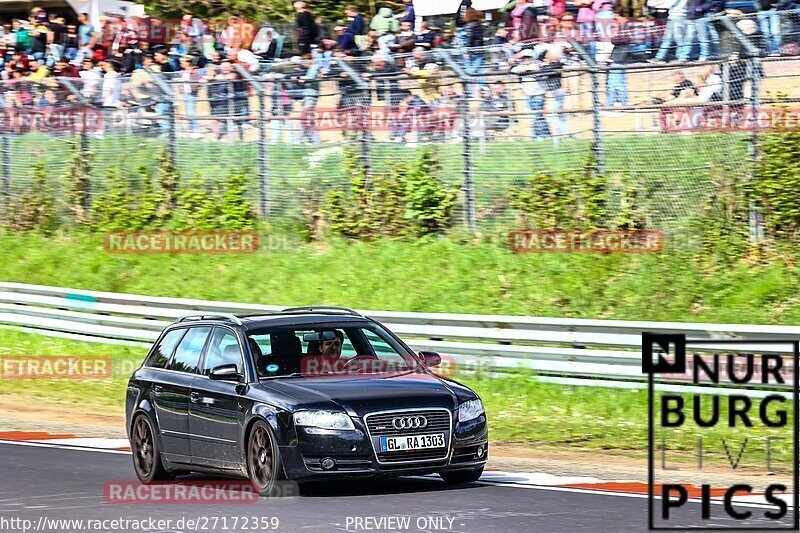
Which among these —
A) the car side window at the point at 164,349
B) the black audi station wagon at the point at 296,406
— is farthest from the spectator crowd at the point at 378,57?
the car side window at the point at 164,349

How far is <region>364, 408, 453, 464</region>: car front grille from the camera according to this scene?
9281 millimetres

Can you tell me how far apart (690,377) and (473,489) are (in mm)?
5195

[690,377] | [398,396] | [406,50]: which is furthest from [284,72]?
[398,396]

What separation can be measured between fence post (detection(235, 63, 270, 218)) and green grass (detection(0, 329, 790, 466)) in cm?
468

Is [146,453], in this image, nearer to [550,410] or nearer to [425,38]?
[550,410]

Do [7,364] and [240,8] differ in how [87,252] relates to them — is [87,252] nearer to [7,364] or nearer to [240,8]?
[7,364]

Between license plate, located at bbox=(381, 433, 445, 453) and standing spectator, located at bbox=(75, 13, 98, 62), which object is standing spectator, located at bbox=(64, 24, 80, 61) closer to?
standing spectator, located at bbox=(75, 13, 98, 62)

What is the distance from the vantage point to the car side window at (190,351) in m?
10.8

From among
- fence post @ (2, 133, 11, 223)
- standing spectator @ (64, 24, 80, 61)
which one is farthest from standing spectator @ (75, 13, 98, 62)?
fence post @ (2, 133, 11, 223)

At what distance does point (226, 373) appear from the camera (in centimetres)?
988

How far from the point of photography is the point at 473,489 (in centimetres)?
983

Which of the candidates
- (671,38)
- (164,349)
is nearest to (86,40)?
(671,38)

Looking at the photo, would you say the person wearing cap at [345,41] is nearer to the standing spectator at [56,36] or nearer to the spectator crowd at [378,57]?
the spectator crowd at [378,57]

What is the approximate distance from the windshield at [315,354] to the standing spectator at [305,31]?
42.9 ft
